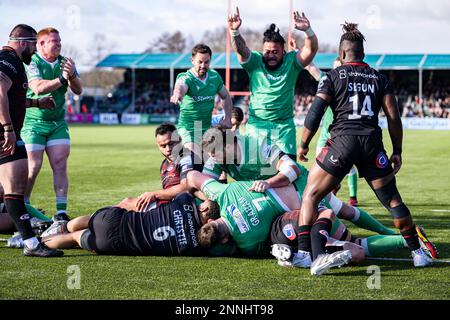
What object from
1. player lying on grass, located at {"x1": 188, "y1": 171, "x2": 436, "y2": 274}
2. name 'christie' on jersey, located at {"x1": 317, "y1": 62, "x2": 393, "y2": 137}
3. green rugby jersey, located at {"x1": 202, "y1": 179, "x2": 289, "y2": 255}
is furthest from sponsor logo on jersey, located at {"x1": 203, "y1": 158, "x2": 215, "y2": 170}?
name 'christie' on jersey, located at {"x1": 317, "y1": 62, "x2": 393, "y2": 137}

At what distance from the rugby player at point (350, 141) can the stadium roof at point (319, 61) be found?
143 feet

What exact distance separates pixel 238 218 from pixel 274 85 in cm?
246

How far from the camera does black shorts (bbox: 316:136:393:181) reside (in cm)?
651

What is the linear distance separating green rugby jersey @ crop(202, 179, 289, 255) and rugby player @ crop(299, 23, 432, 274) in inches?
16.8

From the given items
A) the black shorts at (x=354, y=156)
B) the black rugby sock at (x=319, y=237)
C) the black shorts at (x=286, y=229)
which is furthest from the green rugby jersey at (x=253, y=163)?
the black rugby sock at (x=319, y=237)

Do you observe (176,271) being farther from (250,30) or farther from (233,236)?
(250,30)

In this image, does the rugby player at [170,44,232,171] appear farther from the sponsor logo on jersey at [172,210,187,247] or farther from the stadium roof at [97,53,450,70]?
the stadium roof at [97,53,450,70]

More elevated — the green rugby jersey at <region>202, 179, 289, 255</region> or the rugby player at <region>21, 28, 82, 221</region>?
the rugby player at <region>21, 28, 82, 221</region>

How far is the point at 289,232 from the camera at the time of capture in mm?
6801

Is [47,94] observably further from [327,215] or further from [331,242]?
[331,242]

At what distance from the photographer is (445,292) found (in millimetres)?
5551

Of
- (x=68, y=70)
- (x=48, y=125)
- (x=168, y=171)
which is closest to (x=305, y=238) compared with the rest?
(x=168, y=171)

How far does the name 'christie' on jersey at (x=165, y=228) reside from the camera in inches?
269

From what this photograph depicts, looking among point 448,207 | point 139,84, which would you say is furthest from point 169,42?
point 448,207
